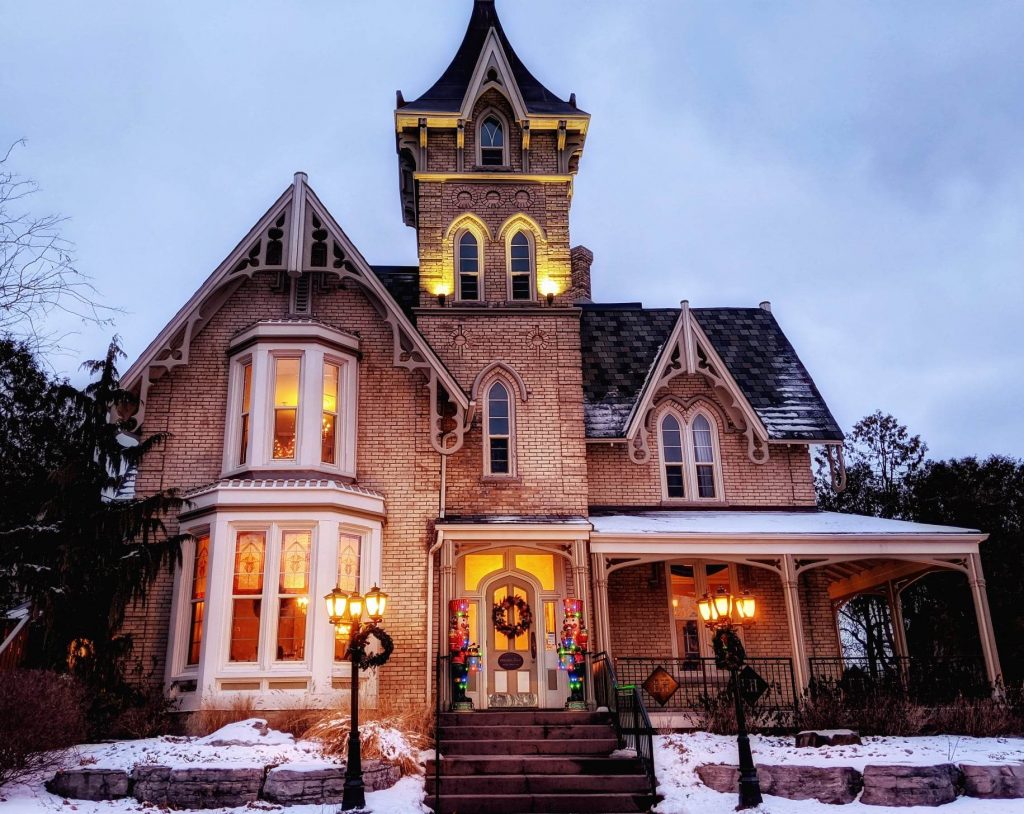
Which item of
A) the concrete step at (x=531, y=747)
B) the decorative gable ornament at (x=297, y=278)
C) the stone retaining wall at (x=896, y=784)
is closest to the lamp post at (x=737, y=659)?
the stone retaining wall at (x=896, y=784)

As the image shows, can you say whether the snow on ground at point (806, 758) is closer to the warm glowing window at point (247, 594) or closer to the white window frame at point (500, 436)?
the white window frame at point (500, 436)

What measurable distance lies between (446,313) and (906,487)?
21465mm

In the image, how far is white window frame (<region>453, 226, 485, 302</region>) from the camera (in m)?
19.9

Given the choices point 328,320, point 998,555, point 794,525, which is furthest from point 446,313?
point 998,555

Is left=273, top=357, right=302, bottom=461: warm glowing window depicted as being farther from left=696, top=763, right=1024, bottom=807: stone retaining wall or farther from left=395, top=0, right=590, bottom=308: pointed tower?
left=696, top=763, right=1024, bottom=807: stone retaining wall

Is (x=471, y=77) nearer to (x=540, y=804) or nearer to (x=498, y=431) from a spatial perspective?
(x=498, y=431)

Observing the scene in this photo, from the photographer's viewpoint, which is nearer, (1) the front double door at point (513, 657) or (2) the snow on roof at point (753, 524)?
(1) the front double door at point (513, 657)

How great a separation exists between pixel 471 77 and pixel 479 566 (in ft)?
36.4

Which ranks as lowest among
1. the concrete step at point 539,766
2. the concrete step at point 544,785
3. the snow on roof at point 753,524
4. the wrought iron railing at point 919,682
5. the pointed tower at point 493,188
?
the concrete step at point 544,785

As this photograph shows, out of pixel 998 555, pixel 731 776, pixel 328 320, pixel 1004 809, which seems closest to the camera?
pixel 1004 809

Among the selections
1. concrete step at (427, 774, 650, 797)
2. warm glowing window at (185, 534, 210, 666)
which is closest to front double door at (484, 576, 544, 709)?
concrete step at (427, 774, 650, 797)

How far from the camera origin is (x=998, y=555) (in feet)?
78.2

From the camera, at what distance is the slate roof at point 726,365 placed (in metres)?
20.9

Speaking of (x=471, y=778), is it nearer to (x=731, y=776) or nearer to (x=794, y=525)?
(x=731, y=776)
